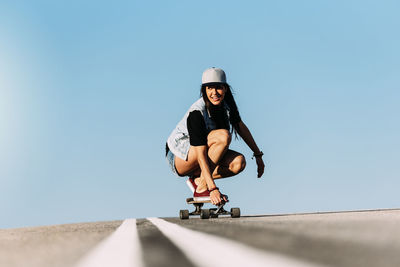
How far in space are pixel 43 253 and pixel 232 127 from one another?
444cm

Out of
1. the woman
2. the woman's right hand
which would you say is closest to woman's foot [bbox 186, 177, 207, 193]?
the woman

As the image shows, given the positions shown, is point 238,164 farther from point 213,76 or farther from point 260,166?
point 213,76

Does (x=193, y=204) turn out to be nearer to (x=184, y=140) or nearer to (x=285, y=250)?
(x=184, y=140)

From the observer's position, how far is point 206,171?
6074mm

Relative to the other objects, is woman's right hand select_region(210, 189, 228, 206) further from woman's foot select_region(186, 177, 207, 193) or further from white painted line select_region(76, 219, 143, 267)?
white painted line select_region(76, 219, 143, 267)

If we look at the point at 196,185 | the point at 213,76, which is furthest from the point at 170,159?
the point at 213,76

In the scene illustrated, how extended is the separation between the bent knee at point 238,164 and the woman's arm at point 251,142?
573 mm

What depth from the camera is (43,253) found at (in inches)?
109

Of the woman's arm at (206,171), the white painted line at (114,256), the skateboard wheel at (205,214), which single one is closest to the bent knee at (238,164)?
the woman's arm at (206,171)

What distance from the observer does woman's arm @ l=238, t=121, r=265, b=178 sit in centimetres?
725

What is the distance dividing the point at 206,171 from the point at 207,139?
557mm

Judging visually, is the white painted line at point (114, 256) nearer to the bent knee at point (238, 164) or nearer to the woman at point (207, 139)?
the woman at point (207, 139)

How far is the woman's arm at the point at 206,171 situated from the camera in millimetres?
5844

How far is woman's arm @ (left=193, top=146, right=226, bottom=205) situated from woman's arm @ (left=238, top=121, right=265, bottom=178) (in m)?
1.13
